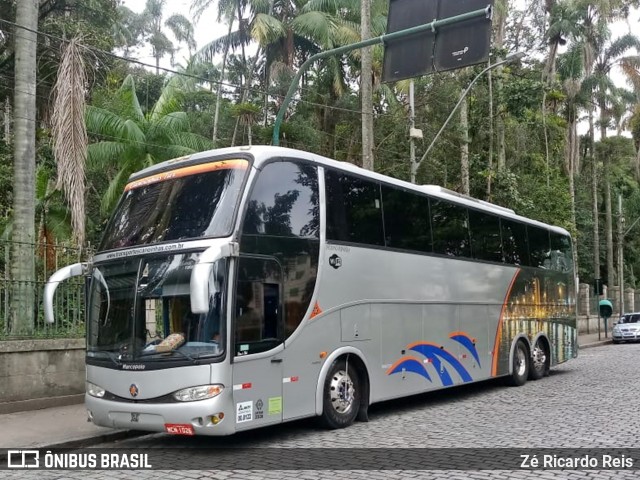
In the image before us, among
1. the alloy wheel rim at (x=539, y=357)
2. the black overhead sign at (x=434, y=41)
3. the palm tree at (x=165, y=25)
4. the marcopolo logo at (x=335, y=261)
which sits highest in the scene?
the palm tree at (x=165, y=25)

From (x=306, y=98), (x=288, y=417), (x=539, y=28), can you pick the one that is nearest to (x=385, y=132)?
(x=306, y=98)

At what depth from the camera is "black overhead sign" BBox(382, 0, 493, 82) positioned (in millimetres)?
11258

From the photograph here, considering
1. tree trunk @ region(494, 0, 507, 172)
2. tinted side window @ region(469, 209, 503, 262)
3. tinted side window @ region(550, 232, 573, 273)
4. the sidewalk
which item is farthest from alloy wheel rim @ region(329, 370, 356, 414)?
tree trunk @ region(494, 0, 507, 172)

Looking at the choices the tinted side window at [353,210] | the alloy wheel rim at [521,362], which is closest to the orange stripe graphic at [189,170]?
the tinted side window at [353,210]

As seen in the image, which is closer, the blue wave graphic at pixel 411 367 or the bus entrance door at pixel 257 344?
the bus entrance door at pixel 257 344

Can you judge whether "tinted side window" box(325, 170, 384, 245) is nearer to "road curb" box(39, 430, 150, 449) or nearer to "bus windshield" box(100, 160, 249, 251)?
"bus windshield" box(100, 160, 249, 251)

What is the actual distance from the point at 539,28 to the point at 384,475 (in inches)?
1356

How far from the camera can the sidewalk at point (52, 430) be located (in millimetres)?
8594

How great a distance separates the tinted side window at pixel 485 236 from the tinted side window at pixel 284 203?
16.6 ft

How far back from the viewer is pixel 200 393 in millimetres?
7461

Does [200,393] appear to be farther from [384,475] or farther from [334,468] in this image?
[384,475]

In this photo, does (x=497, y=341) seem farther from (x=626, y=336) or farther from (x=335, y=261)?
(x=626, y=336)

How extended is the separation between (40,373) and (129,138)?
9.29m

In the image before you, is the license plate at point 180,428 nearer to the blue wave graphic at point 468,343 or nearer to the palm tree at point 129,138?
the blue wave graphic at point 468,343
